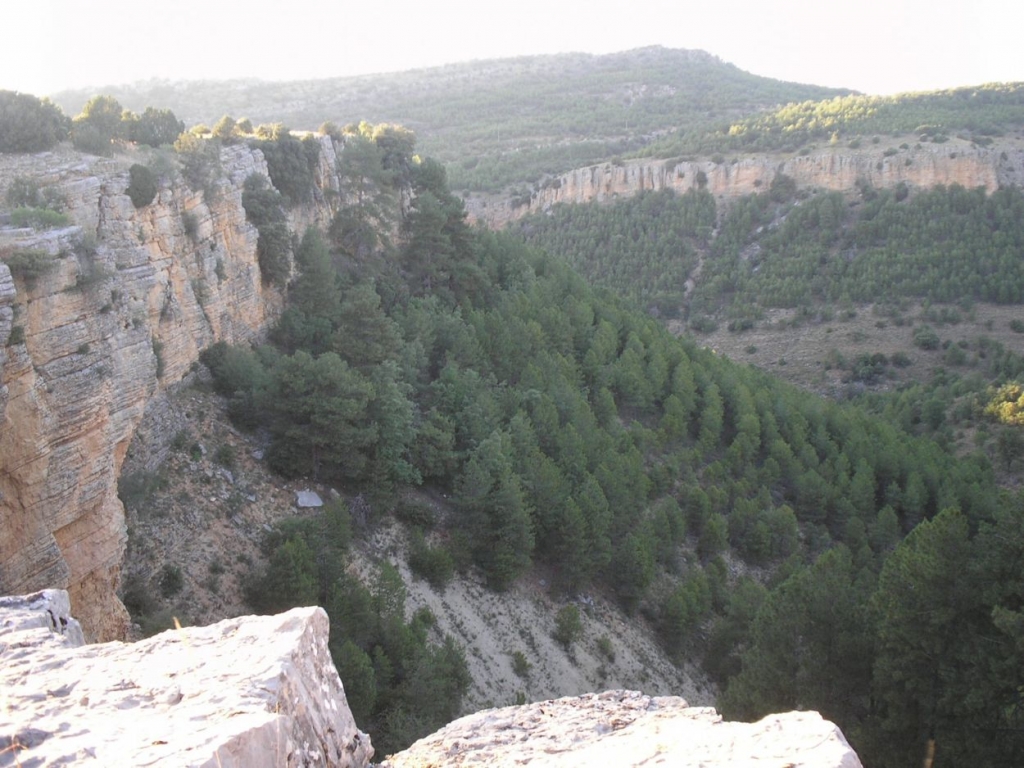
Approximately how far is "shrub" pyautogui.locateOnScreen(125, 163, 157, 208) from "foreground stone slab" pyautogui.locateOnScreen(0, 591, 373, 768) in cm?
1185

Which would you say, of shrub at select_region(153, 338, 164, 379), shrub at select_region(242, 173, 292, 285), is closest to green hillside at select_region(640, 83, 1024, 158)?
shrub at select_region(242, 173, 292, 285)

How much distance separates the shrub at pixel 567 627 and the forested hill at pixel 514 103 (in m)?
58.2

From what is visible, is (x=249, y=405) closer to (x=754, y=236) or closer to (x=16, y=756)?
(x=16, y=756)

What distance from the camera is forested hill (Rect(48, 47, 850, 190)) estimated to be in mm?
83188

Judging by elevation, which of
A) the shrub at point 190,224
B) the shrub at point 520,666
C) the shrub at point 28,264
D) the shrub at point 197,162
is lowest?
the shrub at point 520,666

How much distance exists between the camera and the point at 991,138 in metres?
67.7

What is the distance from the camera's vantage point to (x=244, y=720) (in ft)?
18.5

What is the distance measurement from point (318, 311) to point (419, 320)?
11.8ft

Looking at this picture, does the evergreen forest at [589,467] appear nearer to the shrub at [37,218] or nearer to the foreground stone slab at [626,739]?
the shrub at [37,218]

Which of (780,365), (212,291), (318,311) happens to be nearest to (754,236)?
(780,365)

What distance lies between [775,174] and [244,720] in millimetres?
72266

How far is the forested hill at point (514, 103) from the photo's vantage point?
83188 mm

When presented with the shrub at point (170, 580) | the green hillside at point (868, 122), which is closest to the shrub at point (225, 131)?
the shrub at point (170, 580)

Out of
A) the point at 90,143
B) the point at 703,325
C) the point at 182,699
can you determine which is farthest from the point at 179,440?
the point at 703,325
